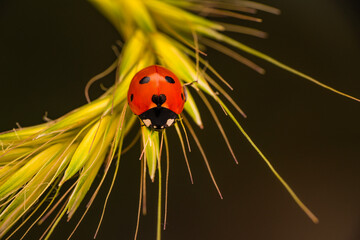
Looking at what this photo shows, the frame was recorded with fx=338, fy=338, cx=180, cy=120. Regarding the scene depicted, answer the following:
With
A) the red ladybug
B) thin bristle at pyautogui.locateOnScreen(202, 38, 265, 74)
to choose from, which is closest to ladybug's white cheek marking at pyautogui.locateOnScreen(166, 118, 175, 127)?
the red ladybug

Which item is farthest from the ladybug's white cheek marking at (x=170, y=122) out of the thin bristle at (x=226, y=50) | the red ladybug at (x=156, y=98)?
the thin bristle at (x=226, y=50)

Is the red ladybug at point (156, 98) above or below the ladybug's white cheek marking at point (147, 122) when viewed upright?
above

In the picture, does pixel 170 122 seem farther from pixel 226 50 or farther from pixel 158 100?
pixel 226 50

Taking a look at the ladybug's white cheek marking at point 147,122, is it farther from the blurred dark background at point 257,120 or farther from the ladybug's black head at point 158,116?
the blurred dark background at point 257,120

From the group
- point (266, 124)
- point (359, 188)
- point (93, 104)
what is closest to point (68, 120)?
point (93, 104)

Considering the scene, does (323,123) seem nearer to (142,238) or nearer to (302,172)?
(302,172)

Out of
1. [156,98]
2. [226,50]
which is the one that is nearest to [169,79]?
[156,98]
